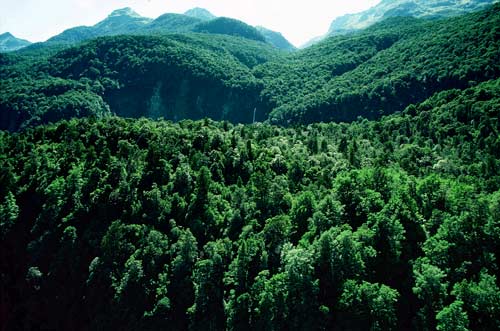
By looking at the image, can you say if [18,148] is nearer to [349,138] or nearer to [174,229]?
[174,229]

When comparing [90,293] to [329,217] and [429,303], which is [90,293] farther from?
[429,303]

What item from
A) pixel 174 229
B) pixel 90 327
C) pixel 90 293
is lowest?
pixel 90 327

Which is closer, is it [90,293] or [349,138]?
[90,293]

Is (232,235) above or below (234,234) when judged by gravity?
below

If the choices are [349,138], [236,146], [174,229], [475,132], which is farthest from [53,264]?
[475,132]

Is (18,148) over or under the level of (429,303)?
over

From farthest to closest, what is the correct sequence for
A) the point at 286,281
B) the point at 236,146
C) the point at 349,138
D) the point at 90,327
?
the point at 349,138 < the point at 236,146 < the point at 90,327 < the point at 286,281

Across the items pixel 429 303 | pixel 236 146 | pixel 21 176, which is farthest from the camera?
pixel 236 146
